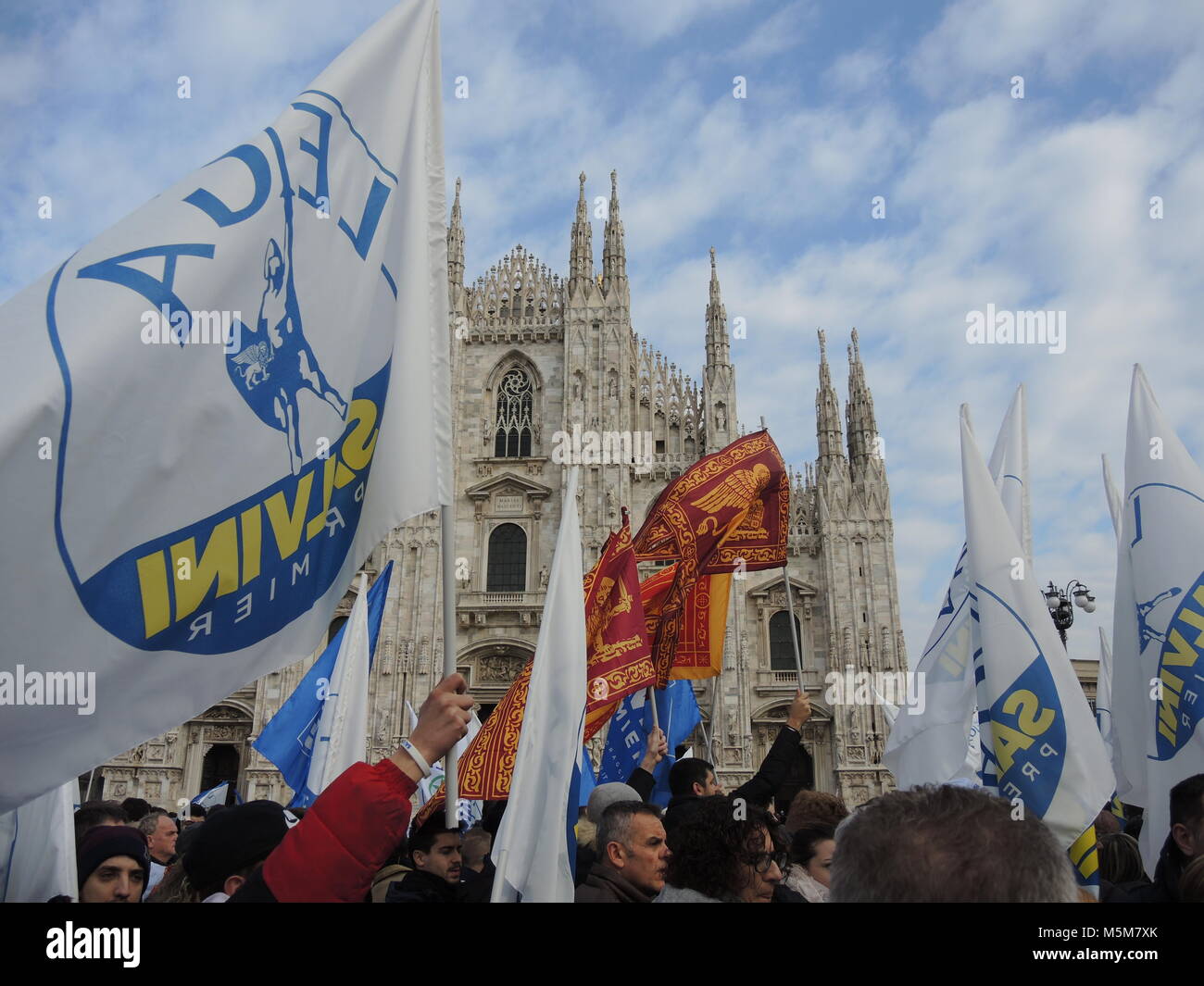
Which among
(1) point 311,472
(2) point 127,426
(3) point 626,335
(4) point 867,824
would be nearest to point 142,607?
(2) point 127,426

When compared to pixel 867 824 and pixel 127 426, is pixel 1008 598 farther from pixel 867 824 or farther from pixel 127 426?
pixel 127 426

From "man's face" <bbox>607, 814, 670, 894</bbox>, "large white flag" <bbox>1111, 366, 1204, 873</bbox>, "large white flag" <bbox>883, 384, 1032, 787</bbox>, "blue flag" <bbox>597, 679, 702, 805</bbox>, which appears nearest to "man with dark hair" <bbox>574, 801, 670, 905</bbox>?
"man's face" <bbox>607, 814, 670, 894</bbox>

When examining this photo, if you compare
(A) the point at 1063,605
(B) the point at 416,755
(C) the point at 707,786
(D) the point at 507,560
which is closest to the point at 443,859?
(B) the point at 416,755

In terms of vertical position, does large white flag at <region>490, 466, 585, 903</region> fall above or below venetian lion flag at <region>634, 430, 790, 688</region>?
below

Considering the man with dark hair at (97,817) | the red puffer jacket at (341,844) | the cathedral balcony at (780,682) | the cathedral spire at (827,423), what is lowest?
the cathedral balcony at (780,682)

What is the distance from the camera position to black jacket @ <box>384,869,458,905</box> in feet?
12.4

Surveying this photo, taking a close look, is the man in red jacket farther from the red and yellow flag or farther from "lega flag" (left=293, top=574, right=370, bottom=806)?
"lega flag" (left=293, top=574, right=370, bottom=806)

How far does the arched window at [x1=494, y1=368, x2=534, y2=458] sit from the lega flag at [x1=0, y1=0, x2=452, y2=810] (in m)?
24.8

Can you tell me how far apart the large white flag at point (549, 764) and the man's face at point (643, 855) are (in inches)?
12.2

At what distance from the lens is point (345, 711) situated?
28.3 feet

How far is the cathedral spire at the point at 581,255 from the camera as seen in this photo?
96.1ft

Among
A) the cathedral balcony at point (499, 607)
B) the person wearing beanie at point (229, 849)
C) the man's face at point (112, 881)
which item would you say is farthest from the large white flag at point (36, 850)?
the cathedral balcony at point (499, 607)

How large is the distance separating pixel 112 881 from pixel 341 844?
1.83m

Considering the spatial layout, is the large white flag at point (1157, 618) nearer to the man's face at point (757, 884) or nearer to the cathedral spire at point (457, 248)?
the man's face at point (757, 884)
